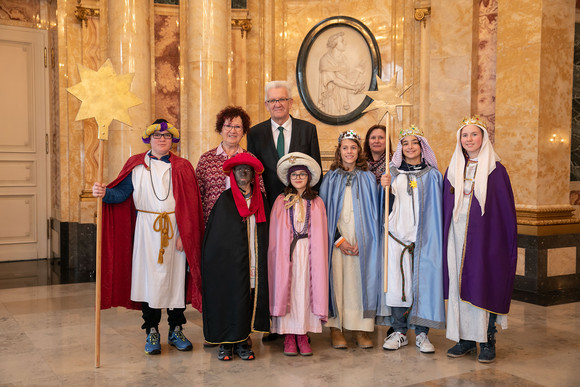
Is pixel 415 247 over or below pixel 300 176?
below

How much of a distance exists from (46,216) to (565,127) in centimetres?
754

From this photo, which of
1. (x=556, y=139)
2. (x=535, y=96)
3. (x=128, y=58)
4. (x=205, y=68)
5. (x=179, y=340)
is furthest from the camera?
(x=205, y=68)

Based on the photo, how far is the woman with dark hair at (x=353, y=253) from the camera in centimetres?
488

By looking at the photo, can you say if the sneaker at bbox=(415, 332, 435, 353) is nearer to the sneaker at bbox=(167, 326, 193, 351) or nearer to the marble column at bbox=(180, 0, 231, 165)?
the sneaker at bbox=(167, 326, 193, 351)

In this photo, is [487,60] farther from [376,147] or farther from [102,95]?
[102,95]

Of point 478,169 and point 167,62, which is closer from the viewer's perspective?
point 478,169

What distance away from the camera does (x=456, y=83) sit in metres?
7.91

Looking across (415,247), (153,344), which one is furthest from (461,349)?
(153,344)

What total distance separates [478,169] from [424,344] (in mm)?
1451

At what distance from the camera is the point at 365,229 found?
4891 millimetres

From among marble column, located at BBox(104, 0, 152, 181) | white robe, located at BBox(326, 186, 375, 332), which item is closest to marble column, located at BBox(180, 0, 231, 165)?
marble column, located at BBox(104, 0, 152, 181)

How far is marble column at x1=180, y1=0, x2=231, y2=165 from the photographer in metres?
7.88

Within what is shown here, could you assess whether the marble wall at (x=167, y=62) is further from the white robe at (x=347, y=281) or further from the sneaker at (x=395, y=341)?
the sneaker at (x=395, y=341)

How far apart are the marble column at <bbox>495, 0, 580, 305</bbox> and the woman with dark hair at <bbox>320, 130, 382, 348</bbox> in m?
2.79
